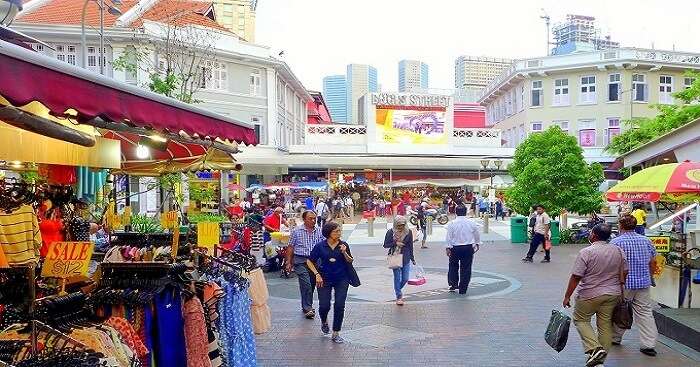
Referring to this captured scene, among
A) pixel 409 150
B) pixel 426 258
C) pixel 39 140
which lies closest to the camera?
pixel 39 140

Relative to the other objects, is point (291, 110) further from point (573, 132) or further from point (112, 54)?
point (573, 132)

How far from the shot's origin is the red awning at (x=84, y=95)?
2531 millimetres

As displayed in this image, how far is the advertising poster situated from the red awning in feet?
112

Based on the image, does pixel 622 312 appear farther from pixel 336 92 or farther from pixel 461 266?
pixel 336 92

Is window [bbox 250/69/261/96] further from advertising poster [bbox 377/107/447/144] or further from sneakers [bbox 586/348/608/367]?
sneakers [bbox 586/348/608/367]

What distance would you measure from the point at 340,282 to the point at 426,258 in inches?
365

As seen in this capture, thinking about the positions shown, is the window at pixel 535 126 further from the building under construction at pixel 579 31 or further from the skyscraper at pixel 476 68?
the skyscraper at pixel 476 68

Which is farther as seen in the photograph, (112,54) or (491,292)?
(112,54)

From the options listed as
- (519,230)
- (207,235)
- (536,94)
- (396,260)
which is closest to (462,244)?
(396,260)

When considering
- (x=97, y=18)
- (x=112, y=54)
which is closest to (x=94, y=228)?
(x=112, y=54)

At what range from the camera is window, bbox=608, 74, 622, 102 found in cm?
3912

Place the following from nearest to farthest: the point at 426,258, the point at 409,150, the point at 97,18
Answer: the point at 426,258 → the point at 97,18 → the point at 409,150

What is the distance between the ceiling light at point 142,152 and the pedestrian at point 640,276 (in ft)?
18.4

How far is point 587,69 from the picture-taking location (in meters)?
39.6
